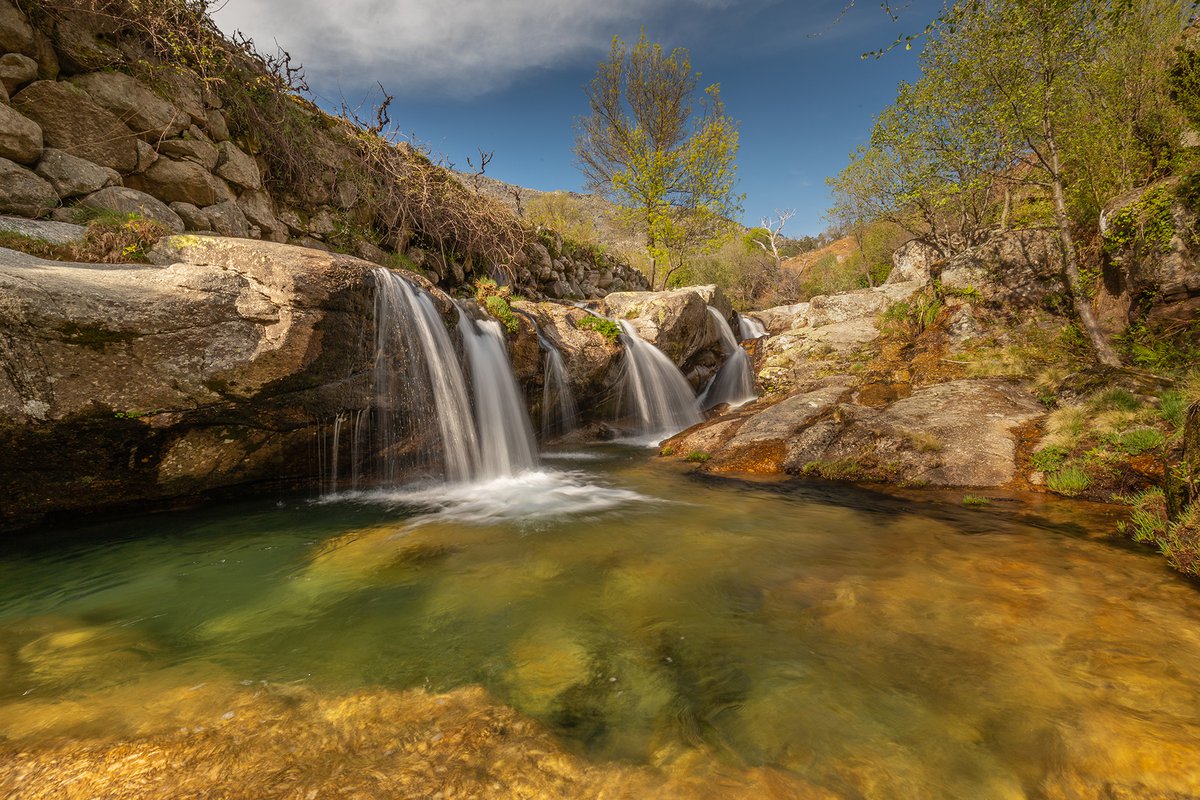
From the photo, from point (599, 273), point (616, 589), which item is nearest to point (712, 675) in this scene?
point (616, 589)

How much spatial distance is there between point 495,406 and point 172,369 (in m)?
4.91

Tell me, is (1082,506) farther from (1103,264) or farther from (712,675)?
(1103,264)

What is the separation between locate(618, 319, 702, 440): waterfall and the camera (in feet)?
43.3

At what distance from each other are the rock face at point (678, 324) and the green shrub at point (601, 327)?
65.9 inches

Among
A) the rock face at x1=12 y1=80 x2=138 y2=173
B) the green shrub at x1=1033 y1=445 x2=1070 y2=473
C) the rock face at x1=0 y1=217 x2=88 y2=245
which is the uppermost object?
the rock face at x1=12 y1=80 x2=138 y2=173

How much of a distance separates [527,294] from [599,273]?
7.09 m

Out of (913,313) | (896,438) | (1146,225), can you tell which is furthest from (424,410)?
(913,313)

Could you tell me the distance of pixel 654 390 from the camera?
13.5 meters

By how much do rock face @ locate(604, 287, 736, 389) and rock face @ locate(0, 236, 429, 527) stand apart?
29.6 ft

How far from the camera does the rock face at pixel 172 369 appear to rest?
14.8 feet

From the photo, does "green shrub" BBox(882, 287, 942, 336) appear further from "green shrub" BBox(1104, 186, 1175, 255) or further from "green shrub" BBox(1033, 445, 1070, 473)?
"green shrub" BBox(1033, 445, 1070, 473)

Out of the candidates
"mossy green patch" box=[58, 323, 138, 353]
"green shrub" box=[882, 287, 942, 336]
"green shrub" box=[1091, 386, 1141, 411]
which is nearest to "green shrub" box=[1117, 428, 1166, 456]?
"green shrub" box=[1091, 386, 1141, 411]

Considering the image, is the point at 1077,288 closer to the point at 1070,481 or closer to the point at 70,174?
the point at 1070,481

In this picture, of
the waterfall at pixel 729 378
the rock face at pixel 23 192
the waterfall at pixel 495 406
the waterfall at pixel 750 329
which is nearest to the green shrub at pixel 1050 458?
the waterfall at pixel 495 406
